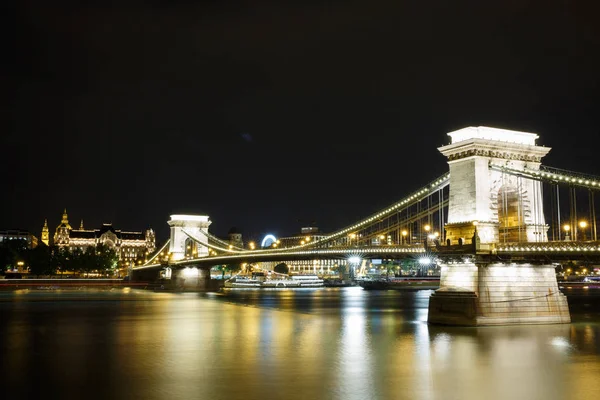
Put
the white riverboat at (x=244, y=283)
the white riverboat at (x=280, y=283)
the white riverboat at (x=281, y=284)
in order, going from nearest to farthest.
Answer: the white riverboat at (x=281, y=284) → the white riverboat at (x=280, y=283) → the white riverboat at (x=244, y=283)

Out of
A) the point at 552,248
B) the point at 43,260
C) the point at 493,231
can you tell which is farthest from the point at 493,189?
the point at 43,260

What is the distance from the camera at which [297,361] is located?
24750 millimetres

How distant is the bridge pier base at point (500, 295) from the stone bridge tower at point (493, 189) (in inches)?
69.8

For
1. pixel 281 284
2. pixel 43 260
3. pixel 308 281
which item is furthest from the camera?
pixel 43 260

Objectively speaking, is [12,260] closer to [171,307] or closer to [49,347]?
[171,307]

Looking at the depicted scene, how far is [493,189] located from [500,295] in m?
5.31

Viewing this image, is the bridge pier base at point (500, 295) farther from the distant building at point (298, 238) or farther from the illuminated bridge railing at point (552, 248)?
the distant building at point (298, 238)

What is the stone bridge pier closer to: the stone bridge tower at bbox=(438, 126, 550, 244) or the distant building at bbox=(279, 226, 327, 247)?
the stone bridge tower at bbox=(438, 126, 550, 244)

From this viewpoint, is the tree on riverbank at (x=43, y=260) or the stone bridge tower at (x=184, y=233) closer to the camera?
the stone bridge tower at (x=184, y=233)

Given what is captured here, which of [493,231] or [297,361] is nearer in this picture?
[297,361]

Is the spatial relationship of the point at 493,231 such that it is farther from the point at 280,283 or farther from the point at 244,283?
the point at 244,283

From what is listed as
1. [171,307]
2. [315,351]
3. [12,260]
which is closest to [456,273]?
[315,351]

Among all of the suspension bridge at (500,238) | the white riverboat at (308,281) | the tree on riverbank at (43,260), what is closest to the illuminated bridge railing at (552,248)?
the suspension bridge at (500,238)

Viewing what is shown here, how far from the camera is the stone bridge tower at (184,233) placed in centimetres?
10032
